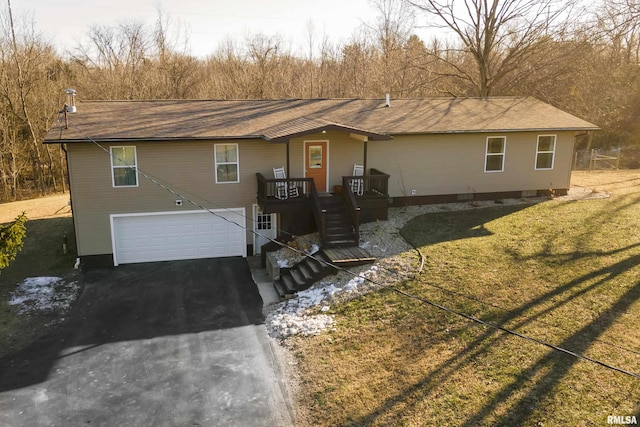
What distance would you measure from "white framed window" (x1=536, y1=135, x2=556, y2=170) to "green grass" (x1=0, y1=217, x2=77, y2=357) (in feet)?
62.7

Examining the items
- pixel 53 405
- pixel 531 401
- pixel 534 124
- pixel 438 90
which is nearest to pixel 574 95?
pixel 438 90

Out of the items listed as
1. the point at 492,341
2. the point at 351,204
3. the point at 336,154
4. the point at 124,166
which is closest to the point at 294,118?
the point at 336,154

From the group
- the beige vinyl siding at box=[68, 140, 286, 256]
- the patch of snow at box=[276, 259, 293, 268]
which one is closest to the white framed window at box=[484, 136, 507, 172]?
the beige vinyl siding at box=[68, 140, 286, 256]

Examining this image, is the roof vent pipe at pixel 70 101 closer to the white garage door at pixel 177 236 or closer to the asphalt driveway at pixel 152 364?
the white garage door at pixel 177 236

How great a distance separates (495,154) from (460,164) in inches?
65.3

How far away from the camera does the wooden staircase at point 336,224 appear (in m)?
15.6

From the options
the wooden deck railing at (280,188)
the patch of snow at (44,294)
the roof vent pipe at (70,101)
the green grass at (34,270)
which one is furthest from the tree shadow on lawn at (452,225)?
the roof vent pipe at (70,101)

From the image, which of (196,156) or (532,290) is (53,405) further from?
(532,290)

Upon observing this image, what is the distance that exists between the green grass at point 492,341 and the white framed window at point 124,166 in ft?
29.4

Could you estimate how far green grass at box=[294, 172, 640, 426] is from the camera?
848cm

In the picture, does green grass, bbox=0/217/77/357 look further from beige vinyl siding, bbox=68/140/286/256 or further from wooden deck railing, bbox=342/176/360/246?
wooden deck railing, bbox=342/176/360/246

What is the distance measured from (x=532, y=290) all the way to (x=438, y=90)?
26.0m

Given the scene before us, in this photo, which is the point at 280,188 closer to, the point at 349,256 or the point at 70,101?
the point at 349,256

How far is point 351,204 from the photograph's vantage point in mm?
16359
